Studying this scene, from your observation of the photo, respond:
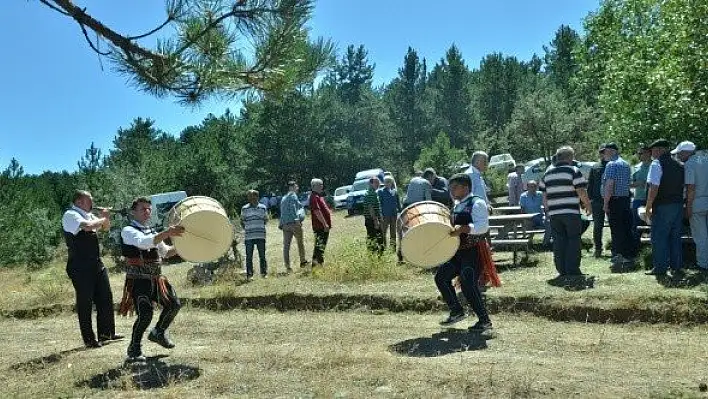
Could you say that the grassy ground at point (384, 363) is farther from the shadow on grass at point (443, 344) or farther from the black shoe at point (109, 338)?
the black shoe at point (109, 338)

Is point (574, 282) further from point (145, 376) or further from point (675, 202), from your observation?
point (145, 376)

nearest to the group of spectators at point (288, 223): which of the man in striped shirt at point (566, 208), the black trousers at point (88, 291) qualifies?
the black trousers at point (88, 291)

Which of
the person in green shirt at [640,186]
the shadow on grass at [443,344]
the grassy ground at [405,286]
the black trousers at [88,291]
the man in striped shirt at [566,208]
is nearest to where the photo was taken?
the shadow on grass at [443,344]

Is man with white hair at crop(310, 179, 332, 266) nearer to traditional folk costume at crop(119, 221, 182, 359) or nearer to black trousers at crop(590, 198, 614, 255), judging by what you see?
black trousers at crop(590, 198, 614, 255)

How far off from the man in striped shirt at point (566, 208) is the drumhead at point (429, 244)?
258 centimetres

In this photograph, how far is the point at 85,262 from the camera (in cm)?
822

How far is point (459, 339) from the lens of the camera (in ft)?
24.1

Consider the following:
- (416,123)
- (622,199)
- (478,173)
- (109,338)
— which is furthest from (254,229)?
(416,123)

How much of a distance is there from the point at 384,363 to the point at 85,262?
395 cm

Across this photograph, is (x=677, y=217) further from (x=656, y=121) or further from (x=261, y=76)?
(x=656, y=121)

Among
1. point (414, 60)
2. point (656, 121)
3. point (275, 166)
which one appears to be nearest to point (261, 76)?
point (656, 121)

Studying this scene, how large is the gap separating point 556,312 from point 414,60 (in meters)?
59.5

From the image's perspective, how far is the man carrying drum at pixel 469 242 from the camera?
7293 millimetres

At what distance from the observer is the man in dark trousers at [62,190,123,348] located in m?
7.95
